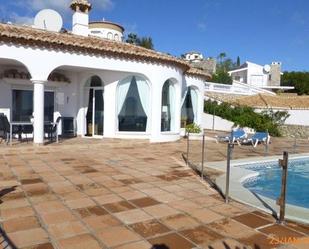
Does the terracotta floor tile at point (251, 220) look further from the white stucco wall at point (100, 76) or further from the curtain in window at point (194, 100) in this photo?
the curtain in window at point (194, 100)

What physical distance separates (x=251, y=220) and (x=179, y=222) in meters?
1.28

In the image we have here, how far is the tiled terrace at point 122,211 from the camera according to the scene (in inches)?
183

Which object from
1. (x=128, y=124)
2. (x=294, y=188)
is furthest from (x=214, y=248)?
(x=128, y=124)

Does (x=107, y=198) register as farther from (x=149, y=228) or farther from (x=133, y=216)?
(x=149, y=228)

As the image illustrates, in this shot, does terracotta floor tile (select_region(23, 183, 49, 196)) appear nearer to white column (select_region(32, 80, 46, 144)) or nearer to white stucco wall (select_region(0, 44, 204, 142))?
white column (select_region(32, 80, 46, 144))

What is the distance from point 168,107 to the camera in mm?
16984

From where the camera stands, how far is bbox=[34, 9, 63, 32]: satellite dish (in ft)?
56.3

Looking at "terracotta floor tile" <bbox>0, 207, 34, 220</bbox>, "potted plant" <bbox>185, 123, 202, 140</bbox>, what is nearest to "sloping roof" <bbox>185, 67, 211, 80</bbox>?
"potted plant" <bbox>185, 123, 202, 140</bbox>

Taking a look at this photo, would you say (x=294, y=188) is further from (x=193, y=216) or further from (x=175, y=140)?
(x=175, y=140)

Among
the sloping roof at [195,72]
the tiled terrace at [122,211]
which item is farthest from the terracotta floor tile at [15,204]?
the sloping roof at [195,72]

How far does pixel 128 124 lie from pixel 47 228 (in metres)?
11.3

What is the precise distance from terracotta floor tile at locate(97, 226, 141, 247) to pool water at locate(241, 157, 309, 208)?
4.45m

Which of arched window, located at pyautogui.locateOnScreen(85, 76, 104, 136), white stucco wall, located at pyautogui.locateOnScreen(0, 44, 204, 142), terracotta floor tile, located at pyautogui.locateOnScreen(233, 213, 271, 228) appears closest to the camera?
terracotta floor tile, located at pyautogui.locateOnScreen(233, 213, 271, 228)

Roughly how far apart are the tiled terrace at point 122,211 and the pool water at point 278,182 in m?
1.83
